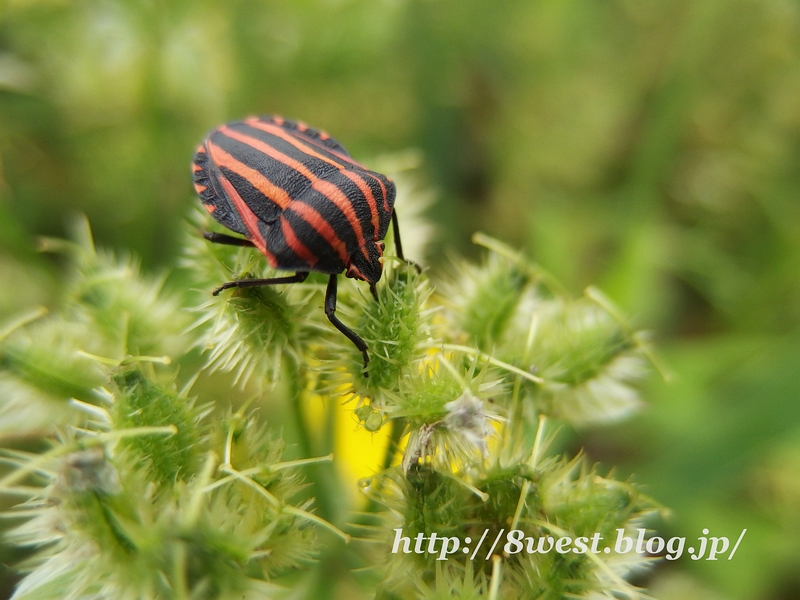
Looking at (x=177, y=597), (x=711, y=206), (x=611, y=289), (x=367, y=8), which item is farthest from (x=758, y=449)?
(x=367, y=8)

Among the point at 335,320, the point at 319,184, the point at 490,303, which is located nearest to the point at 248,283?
the point at 335,320

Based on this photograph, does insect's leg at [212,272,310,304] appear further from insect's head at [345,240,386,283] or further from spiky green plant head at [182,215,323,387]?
insect's head at [345,240,386,283]

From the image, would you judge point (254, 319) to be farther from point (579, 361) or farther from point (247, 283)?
point (579, 361)

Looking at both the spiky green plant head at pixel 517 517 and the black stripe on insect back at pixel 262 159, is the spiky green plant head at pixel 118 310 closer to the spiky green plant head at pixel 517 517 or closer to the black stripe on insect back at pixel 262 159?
the black stripe on insect back at pixel 262 159

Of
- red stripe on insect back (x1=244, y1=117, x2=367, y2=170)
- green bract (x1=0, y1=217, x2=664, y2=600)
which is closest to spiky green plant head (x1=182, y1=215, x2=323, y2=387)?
green bract (x1=0, y1=217, x2=664, y2=600)

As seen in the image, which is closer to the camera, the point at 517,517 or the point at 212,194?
the point at 517,517

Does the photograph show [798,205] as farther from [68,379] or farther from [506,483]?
[68,379]

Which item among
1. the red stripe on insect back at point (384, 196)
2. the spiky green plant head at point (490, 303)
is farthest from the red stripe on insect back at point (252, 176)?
the spiky green plant head at point (490, 303)
